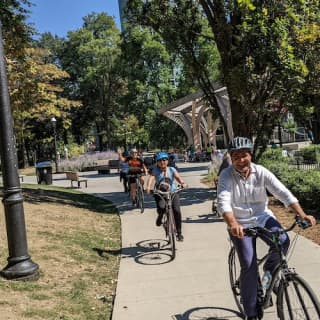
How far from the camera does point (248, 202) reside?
396 centimetres

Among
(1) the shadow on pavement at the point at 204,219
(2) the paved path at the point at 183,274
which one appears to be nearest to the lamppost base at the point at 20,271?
(2) the paved path at the point at 183,274

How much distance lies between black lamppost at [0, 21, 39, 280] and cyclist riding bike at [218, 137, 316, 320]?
298cm

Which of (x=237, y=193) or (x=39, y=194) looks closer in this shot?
(x=237, y=193)

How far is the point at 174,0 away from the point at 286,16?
4.39 meters

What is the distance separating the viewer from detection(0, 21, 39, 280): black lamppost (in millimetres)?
5746

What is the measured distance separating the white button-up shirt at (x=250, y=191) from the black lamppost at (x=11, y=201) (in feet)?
9.82

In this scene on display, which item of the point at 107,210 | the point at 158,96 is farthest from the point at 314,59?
the point at 158,96

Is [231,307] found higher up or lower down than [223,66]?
lower down

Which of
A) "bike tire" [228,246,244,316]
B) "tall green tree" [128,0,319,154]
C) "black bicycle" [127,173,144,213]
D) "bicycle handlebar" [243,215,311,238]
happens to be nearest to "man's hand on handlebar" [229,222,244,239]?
"bicycle handlebar" [243,215,311,238]

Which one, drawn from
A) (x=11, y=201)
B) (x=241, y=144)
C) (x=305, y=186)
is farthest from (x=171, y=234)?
(x=305, y=186)

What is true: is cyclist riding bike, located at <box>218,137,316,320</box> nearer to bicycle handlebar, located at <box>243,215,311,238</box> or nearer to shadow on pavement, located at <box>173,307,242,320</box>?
bicycle handlebar, located at <box>243,215,311,238</box>

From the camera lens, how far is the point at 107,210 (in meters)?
13.0

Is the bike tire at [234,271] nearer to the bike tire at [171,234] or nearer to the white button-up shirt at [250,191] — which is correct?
the white button-up shirt at [250,191]

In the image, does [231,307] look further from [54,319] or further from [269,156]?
[269,156]
